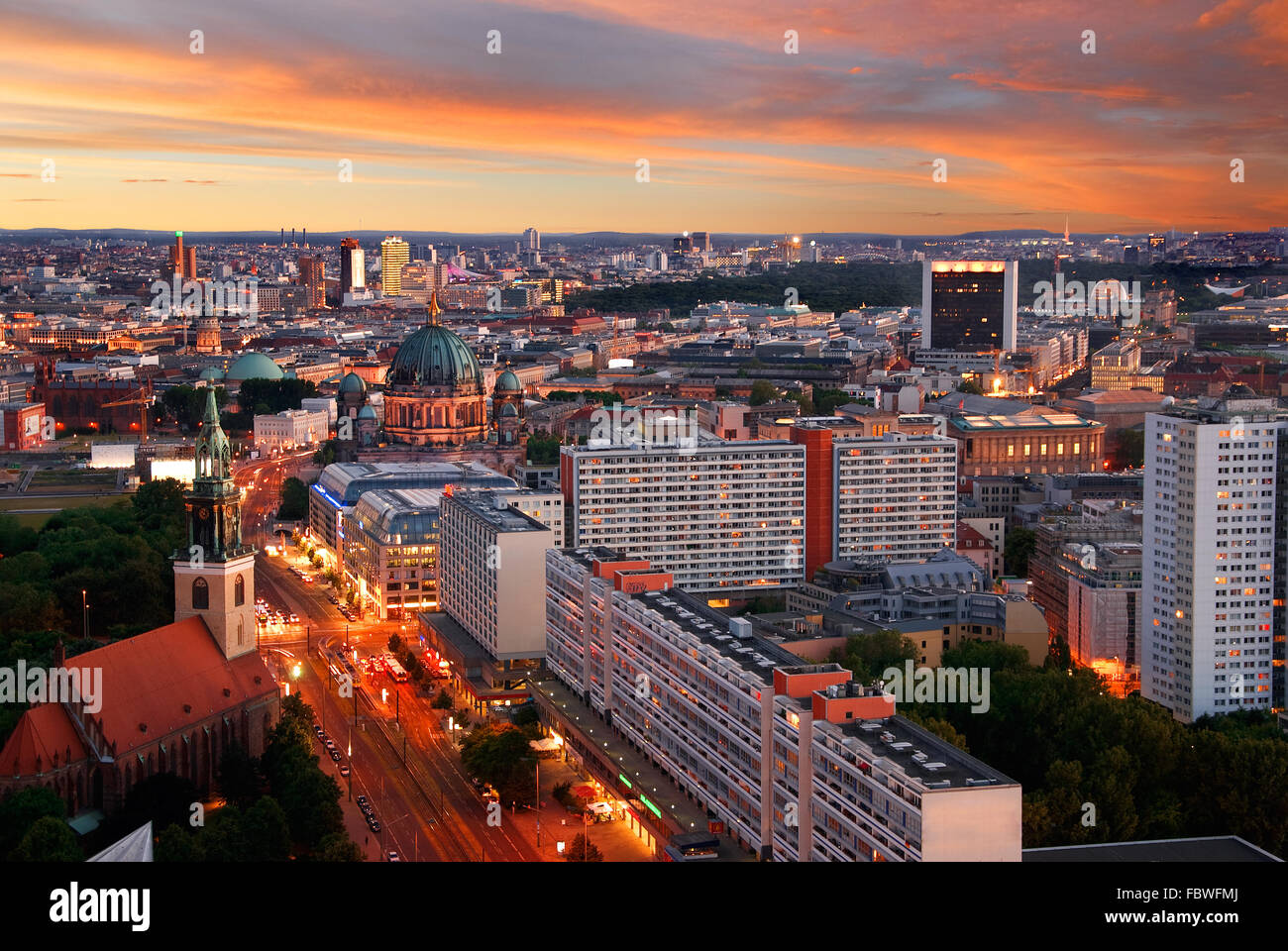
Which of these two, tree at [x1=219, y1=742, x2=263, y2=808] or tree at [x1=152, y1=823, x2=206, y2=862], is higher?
tree at [x1=152, y1=823, x2=206, y2=862]

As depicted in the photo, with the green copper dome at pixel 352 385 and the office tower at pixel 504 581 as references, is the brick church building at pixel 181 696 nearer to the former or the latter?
the office tower at pixel 504 581

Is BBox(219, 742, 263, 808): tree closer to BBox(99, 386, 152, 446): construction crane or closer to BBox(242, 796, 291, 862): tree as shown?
BBox(242, 796, 291, 862): tree

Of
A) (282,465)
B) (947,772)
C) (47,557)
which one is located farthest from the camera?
(282,465)

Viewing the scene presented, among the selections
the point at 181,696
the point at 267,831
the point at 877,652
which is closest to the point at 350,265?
the point at 877,652

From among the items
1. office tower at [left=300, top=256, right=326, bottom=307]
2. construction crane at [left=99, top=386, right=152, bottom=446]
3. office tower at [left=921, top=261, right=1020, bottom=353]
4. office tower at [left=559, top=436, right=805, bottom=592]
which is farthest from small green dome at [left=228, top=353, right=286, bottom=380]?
office tower at [left=300, top=256, right=326, bottom=307]

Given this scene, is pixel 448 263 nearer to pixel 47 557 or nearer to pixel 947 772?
pixel 47 557
